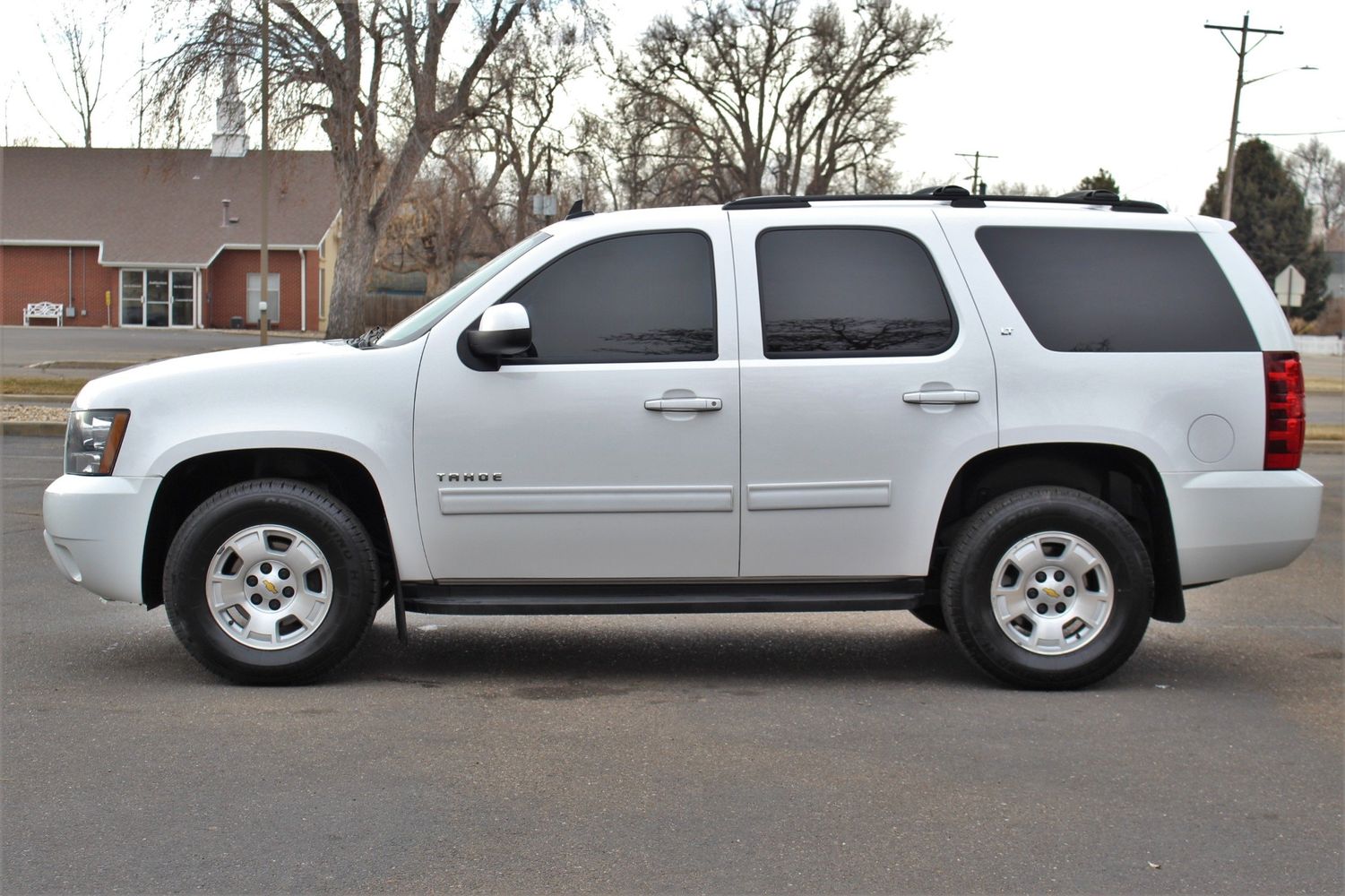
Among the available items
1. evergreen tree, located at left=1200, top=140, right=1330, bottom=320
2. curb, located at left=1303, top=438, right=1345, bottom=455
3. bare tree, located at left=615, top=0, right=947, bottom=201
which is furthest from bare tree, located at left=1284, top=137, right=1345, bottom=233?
curb, located at left=1303, top=438, right=1345, bottom=455

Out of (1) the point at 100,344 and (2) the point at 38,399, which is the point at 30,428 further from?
(1) the point at 100,344

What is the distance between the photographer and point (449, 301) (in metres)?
5.79

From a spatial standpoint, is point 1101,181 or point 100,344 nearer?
point 100,344

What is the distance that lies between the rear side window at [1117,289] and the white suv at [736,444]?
0.01m

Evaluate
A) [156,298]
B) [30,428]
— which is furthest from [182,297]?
[30,428]

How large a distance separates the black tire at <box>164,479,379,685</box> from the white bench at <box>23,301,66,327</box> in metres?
52.3

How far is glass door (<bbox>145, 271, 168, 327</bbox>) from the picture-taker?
52812mm

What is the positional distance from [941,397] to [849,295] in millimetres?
577

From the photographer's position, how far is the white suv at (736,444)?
5445mm

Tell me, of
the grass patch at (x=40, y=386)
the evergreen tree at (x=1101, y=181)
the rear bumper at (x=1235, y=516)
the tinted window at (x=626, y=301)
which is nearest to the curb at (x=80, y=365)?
the grass patch at (x=40, y=386)

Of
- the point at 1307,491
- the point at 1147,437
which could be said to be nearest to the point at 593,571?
the point at 1147,437

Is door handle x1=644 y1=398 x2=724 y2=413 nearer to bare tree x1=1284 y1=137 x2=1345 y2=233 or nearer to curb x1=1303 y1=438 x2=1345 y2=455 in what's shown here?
curb x1=1303 y1=438 x2=1345 y2=455

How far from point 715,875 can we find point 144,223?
5521 centimetres

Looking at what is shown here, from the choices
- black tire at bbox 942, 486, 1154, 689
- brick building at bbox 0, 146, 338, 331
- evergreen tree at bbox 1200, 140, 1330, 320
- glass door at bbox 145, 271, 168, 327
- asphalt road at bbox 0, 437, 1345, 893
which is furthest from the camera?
evergreen tree at bbox 1200, 140, 1330, 320
